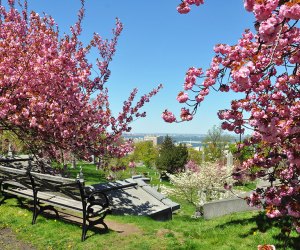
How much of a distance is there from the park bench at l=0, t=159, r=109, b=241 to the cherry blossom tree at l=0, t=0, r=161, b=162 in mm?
1257

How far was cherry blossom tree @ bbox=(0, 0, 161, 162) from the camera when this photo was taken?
8.80m

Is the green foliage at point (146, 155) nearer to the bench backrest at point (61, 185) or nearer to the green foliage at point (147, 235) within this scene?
the green foliage at point (147, 235)

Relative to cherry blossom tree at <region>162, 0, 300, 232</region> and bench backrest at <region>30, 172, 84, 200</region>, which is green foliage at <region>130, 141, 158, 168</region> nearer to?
bench backrest at <region>30, 172, 84, 200</region>

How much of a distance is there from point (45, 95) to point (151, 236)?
4447 mm

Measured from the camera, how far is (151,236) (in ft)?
22.2

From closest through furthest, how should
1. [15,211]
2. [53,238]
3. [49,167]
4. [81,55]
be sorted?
[53,238] < [15,211] < [81,55] < [49,167]

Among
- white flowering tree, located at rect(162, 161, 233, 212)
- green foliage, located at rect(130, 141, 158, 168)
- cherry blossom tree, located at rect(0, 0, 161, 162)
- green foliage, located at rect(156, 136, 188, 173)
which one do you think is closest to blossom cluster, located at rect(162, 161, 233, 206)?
white flowering tree, located at rect(162, 161, 233, 212)

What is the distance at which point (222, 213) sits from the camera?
10906mm

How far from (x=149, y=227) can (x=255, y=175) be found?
2.55 m

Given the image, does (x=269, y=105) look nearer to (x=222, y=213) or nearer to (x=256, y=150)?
(x=256, y=150)

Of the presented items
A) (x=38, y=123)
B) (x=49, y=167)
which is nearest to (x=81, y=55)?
(x=38, y=123)

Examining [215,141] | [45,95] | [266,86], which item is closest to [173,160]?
[215,141]

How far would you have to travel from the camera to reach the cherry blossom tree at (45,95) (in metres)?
8.80

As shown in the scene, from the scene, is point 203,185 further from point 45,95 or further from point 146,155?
point 146,155
